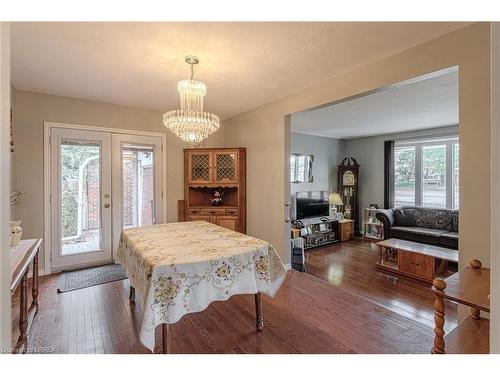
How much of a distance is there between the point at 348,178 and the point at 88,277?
574cm

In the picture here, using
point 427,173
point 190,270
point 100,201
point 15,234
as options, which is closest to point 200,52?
point 190,270

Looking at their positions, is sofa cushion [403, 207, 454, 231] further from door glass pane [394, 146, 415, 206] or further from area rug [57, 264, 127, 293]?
area rug [57, 264, 127, 293]

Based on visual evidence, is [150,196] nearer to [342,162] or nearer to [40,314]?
[40,314]

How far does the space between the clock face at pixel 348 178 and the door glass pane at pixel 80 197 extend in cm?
542

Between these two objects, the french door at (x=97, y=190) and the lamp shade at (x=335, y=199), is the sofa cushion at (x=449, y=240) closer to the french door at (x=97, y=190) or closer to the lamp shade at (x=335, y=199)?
the lamp shade at (x=335, y=199)

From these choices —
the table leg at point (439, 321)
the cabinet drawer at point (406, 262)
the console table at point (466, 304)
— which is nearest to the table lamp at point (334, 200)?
the cabinet drawer at point (406, 262)

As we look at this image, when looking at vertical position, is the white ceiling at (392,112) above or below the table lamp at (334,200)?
above

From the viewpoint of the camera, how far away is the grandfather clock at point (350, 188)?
6.06m

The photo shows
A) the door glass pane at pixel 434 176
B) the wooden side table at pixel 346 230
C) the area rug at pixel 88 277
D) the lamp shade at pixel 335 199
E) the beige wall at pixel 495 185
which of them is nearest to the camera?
the beige wall at pixel 495 185

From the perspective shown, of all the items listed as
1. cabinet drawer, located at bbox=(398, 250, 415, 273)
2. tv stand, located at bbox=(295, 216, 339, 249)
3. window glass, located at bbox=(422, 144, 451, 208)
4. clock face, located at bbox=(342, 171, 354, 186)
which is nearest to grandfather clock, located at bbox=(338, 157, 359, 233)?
clock face, located at bbox=(342, 171, 354, 186)

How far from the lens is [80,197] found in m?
3.36

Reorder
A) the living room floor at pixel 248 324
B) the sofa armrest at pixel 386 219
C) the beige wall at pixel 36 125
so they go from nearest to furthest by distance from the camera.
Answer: the living room floor at pixel 248 324 → the beige wall at pixel 36 125 → the sofa armrest at pixel 386 219

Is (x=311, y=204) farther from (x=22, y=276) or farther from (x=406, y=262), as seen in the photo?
(x=22, y=276)
